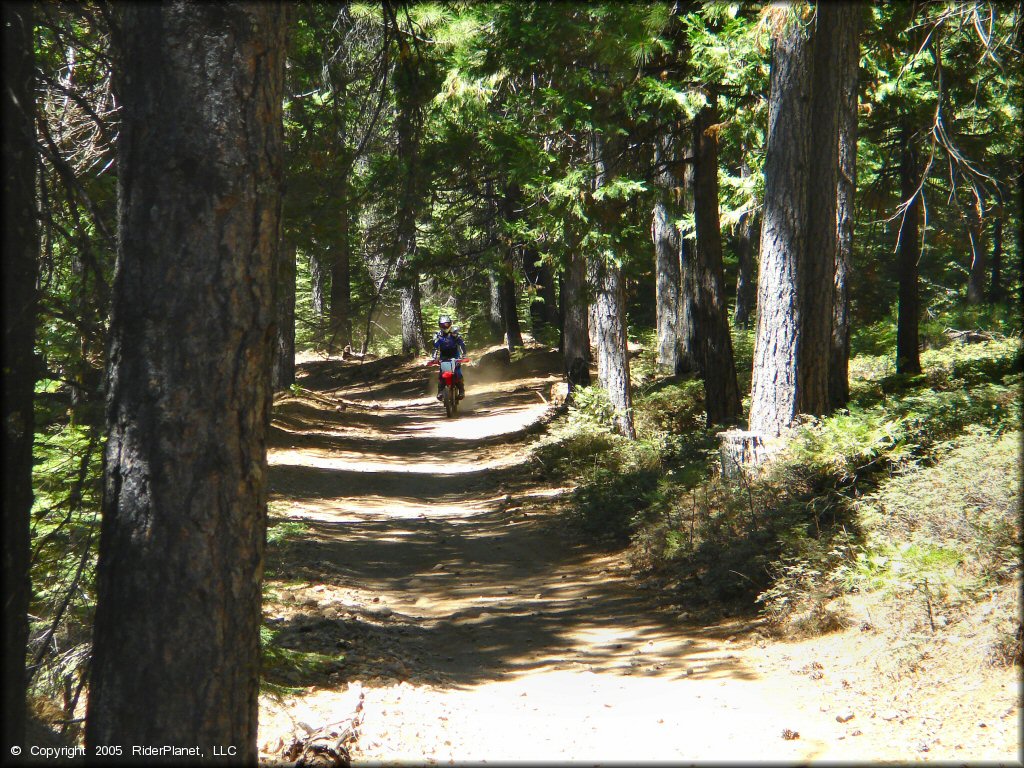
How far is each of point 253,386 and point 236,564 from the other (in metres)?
0.72

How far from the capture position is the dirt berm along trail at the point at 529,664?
16.3 ft

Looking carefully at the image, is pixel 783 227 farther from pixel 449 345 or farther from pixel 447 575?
pixel 449 345

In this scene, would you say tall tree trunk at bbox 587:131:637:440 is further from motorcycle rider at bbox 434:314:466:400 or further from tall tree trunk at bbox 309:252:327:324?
tall tree trunk at bbox 309:252:327:324

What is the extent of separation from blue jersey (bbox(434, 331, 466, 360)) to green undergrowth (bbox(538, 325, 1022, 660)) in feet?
26.7

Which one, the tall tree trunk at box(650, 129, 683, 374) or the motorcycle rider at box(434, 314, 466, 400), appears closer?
the motorcycle rider at box(434, 314, 466, 400)

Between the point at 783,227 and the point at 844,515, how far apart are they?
374cm

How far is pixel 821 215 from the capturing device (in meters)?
9.84

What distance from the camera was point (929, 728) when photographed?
4.90m

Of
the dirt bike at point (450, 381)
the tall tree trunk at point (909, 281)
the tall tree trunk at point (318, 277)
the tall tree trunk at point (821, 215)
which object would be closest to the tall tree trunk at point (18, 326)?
the tall tree trunk at point (318, 277)

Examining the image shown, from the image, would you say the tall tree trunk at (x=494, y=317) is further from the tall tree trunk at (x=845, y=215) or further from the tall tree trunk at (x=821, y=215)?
the tall tree trunk at (x=821, y=215)

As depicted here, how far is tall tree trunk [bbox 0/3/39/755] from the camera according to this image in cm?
418

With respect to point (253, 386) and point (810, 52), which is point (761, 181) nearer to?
point (810, 52)

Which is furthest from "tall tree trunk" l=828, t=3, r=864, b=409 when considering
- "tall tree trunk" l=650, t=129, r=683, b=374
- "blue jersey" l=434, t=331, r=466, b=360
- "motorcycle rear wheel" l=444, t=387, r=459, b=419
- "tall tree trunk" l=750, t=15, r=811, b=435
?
"motorcycle rear wheel" l=444, t=387, r=459, b=419

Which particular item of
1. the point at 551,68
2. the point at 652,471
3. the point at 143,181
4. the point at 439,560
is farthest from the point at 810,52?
the point at 143,181
